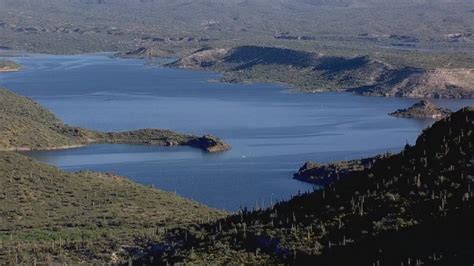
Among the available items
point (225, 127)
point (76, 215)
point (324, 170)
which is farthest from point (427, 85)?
point (76, 215)

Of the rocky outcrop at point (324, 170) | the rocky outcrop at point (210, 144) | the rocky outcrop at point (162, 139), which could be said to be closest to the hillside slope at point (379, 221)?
the rocky outcrop at point (324, 170)

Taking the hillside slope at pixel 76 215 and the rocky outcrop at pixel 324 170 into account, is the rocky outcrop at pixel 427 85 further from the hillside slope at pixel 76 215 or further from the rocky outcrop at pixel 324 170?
the hillside slope at pixel 76 215

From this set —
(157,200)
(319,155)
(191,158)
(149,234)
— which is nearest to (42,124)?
(191,158)

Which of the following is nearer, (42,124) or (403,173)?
(403,173)

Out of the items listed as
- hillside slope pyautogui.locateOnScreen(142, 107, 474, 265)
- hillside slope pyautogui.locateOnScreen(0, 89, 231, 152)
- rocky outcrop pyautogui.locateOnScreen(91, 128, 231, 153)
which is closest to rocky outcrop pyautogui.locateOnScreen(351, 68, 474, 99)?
rocky outcrop pyautogui.locateOnScreen(91, 128, 231, 153)

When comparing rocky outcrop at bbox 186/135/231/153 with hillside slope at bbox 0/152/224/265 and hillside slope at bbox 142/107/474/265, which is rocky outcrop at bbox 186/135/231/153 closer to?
hillside slope at bbox 0/152/224/265

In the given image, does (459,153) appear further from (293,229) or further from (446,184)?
(293,229)

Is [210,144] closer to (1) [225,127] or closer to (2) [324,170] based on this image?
(1) [225,127]
